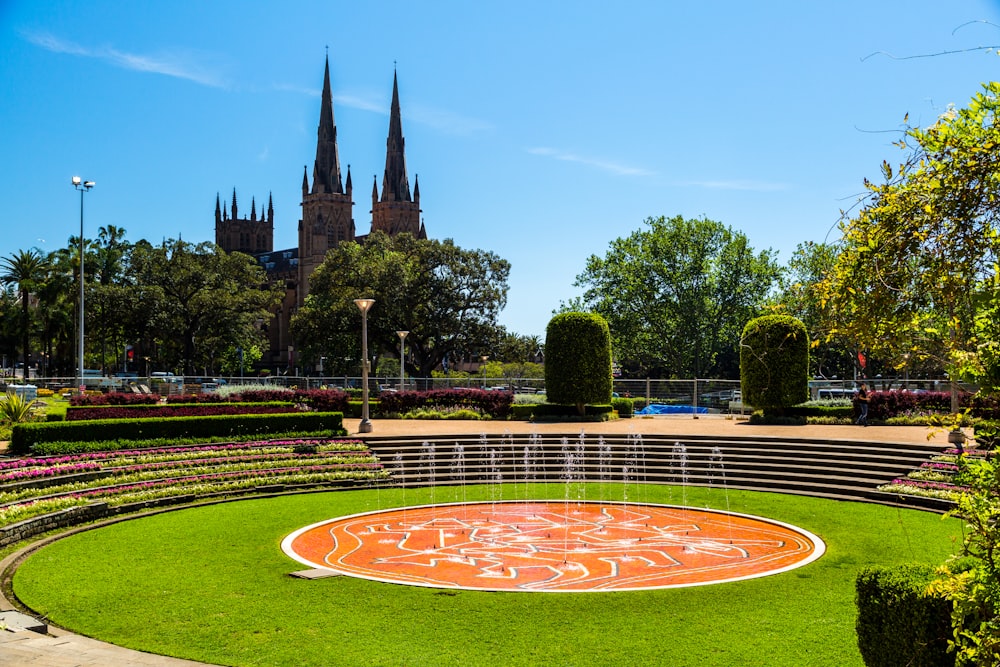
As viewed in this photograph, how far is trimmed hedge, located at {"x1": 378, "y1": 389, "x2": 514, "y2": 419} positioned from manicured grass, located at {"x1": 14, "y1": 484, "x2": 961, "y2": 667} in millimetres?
18913

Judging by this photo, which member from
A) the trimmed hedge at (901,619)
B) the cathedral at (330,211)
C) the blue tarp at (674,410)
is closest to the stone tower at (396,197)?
the cathedral at (330,211)

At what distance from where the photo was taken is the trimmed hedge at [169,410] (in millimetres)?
25734

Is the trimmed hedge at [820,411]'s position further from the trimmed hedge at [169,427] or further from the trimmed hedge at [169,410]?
the trimmed hedge at [169,410]

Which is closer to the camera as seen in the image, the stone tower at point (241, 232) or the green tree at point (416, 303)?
the green tree at point (416, 303)

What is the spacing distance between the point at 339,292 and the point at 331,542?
52812mm

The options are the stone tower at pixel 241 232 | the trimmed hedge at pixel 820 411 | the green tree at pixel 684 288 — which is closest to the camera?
the trimmed hedge at pixel 820 411

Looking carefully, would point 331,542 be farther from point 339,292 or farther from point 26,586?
point 339,292

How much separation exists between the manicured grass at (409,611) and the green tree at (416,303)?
48.9 metres

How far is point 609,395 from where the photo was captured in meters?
33.1

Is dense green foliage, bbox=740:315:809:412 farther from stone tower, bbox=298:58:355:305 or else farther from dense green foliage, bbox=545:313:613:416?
stone tower, bbox=298:58:355:305

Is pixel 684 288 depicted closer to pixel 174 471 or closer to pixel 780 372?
pixel 780 372

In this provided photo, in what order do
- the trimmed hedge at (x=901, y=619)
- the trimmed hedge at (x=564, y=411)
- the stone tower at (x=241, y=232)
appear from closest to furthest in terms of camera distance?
the trimmed hedge at (x=901, y=619)
the trimmed hedge at (x=564, y=411)
the stone tower at (x=241, y=232)

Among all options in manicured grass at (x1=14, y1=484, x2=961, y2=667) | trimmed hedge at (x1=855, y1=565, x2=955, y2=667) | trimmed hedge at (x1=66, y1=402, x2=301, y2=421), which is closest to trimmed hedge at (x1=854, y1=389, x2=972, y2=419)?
manicured grass at (x1=14, y1=484, x2=961, y2=667)

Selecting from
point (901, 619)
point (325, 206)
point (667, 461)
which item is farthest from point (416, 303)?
point (325, 206)
